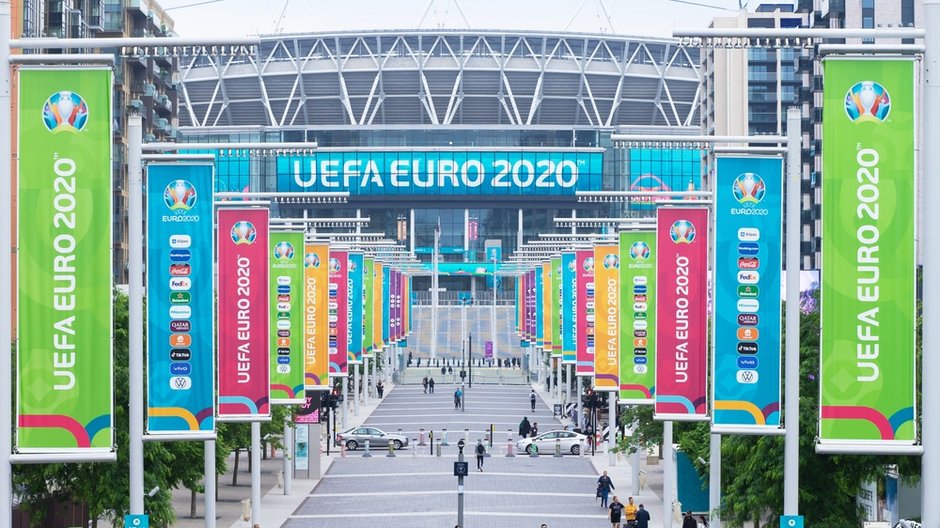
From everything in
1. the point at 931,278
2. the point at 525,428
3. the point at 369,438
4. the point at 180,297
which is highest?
the point at 931,278

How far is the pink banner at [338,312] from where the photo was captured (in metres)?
60.5

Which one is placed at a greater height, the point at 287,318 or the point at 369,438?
the point at 287,318

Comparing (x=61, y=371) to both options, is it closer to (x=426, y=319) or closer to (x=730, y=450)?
(x=730, y=450)

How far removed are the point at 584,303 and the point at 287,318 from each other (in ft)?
62.1

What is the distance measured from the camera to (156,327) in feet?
86.7

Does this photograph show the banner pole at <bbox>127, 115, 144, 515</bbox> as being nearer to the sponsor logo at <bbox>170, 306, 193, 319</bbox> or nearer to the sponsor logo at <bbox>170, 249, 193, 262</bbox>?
the sponsor logo at <bbox>170, 249, 193, 262</bbox>

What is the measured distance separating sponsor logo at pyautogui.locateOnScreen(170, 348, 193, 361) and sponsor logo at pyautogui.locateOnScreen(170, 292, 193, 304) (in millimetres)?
728

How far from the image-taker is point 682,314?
32188 millimetres

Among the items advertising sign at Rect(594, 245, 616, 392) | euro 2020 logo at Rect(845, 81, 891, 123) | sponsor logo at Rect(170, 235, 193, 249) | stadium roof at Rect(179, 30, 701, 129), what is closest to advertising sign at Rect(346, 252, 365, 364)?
advertising sign at Rect(594, 245, 616, 392)

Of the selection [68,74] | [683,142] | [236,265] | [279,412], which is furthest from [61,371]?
[279,412]

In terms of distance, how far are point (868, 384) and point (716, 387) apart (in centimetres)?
695

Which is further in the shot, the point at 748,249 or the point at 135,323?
the point at 748,249

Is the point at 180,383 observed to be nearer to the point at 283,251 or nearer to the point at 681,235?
the point at 681,235

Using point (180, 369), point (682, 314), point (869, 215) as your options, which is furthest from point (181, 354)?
point (869, 215)
